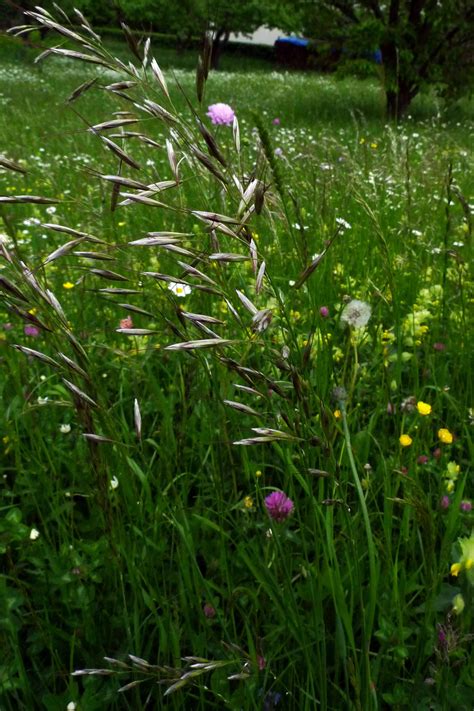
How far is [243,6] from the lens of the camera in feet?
91.5

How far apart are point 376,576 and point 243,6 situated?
3053cm

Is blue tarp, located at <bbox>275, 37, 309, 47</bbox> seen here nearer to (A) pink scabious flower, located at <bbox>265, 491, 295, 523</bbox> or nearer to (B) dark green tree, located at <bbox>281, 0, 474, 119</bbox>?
(B) dark green tree, located at <bbox>281, 0, 474, 119</bbox>

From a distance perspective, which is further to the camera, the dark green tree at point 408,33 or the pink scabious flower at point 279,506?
the dark green tree at point 408,33

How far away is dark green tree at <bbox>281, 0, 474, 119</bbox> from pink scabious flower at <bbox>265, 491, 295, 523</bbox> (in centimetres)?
1093

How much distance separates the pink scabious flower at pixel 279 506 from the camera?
1231 mm

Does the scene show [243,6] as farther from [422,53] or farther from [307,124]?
[307,124]

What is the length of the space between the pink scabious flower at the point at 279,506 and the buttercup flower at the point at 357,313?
1.12ft

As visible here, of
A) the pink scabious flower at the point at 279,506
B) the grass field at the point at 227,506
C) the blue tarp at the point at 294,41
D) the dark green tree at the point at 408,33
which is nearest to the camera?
the grass field at the point at 227,506

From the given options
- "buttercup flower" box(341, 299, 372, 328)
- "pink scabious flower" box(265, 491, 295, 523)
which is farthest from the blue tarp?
"pink scabious flower" box(265, 491, 295, 523)

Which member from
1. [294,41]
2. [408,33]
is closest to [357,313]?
[408,33]

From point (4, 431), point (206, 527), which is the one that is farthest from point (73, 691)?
point (4, 431)

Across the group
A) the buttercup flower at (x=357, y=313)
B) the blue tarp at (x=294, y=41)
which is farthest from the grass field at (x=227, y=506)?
the blue tarp at (x=294, y=41)

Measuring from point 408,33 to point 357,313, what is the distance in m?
12.2

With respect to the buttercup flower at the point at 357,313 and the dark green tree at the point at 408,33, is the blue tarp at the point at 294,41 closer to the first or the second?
the dark green tree at the point at 408,33
